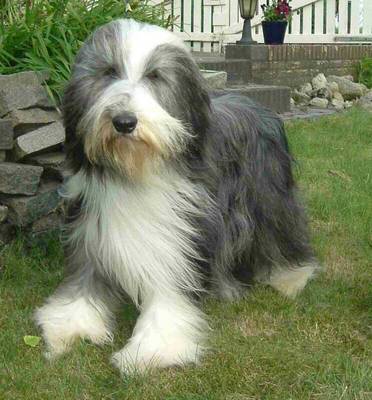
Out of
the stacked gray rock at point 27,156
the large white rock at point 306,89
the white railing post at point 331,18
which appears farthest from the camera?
the white railing post at point 331,18

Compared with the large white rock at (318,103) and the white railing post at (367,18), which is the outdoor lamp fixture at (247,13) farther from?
the white railing post at (367,18)

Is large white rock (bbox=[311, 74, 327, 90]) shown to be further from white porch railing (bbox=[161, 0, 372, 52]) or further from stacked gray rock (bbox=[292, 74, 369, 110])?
white porch railing (bbox=[161, 0, 372, 52])

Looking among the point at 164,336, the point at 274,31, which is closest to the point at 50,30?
the point at 164,336

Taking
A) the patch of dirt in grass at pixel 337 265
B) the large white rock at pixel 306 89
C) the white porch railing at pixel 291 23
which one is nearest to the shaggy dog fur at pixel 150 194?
the patch of dirt in grass at pixel 337 265

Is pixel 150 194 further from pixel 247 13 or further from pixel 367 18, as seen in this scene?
pixel 367 18

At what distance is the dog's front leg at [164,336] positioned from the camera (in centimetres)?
299

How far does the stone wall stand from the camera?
8.62 m

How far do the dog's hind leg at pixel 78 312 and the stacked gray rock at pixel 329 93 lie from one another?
622 centimetres

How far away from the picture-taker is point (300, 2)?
10562 millimetres

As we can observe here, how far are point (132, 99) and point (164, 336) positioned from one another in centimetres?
91

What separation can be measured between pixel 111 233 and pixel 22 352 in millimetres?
576

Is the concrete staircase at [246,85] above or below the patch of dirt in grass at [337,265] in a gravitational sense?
above

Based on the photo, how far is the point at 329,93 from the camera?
9461 mm

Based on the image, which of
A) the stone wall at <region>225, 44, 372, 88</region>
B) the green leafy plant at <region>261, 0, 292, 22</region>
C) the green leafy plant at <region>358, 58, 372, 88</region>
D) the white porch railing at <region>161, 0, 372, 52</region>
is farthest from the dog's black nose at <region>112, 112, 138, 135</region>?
the green leafy plant at <region>358, 58, 372, 88</region>
